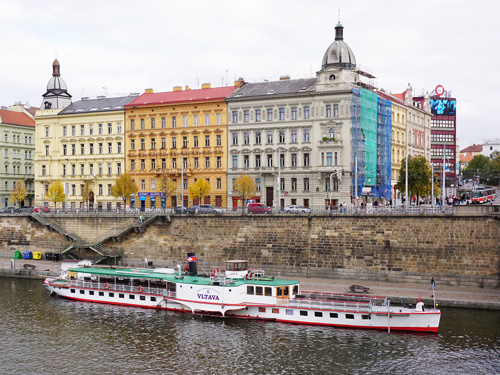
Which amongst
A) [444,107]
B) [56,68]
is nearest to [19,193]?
[56,68]

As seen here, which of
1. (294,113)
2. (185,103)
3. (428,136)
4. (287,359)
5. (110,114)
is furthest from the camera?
(428,136)

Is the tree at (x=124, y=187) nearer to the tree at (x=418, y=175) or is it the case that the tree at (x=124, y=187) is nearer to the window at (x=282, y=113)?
the window at (x=282, y=113)

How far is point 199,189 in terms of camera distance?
266 ft

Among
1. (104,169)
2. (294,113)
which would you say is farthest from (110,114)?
(294,113)

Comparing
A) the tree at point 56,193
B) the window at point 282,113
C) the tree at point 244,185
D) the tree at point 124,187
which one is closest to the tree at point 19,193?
the tree at point 56,193

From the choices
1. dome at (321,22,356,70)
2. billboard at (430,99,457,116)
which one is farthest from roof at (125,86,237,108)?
billboard at (430,99,457,116)

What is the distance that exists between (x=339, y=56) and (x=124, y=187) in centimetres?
3296

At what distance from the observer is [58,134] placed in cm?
9506

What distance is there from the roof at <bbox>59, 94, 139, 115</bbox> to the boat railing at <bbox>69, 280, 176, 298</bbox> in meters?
44.2

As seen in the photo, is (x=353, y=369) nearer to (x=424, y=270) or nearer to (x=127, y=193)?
(x=424, y=270)

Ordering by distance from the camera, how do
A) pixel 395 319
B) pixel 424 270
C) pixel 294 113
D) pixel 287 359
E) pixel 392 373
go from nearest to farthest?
1. pixel 392 373
2. pixel 287 359
3. pixel 395 319
4. pixel 424 270
5. pixel 294 113

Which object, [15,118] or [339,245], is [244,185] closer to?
[339,245]

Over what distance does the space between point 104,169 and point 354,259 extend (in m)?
49.3

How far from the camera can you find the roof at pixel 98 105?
92625 mm
